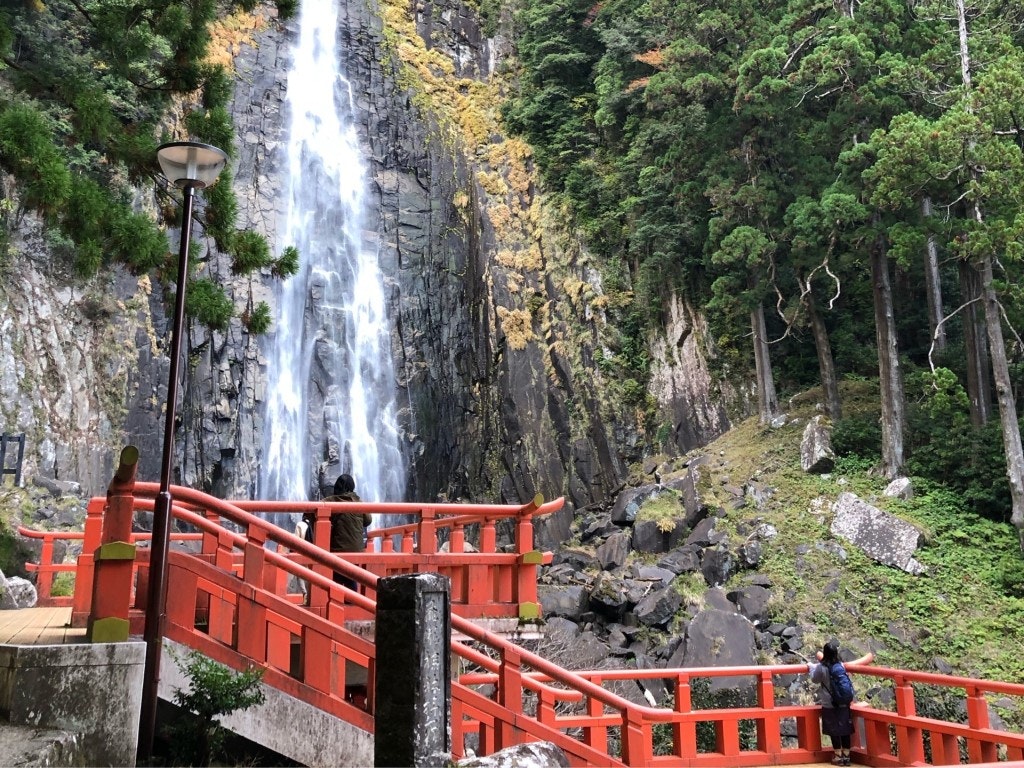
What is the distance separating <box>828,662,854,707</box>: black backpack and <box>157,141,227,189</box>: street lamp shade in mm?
7072

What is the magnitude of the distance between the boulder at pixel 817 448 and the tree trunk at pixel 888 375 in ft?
3.76

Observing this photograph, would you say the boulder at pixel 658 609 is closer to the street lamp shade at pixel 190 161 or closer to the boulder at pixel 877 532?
the boulder at pixel 877 532

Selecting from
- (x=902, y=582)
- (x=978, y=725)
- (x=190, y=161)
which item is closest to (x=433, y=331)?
(x=902, y=582)

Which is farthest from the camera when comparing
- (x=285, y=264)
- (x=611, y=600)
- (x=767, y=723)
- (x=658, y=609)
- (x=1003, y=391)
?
(x=611, y=600)

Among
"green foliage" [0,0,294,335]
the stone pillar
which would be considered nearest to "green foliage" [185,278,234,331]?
"green foliage" [0,0,294,335]

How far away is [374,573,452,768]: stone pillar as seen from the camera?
364cm

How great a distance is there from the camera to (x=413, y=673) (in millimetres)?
3727

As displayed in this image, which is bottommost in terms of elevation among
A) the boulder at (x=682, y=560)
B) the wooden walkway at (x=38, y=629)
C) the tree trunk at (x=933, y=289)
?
the wooden walkway at (x=38, y=629)

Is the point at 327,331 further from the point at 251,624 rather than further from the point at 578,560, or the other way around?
the point at 251,624

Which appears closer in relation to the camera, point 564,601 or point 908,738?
point 908,738

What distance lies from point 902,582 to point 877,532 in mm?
1290

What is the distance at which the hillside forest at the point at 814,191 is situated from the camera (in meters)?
14.7

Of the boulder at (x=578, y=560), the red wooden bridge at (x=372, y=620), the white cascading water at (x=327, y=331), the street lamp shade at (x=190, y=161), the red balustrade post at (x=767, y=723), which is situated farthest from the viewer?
the white cascading water at (x=327, y=331)

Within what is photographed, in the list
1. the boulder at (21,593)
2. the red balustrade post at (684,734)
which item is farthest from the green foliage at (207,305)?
the red balustrade post at (684,734)
